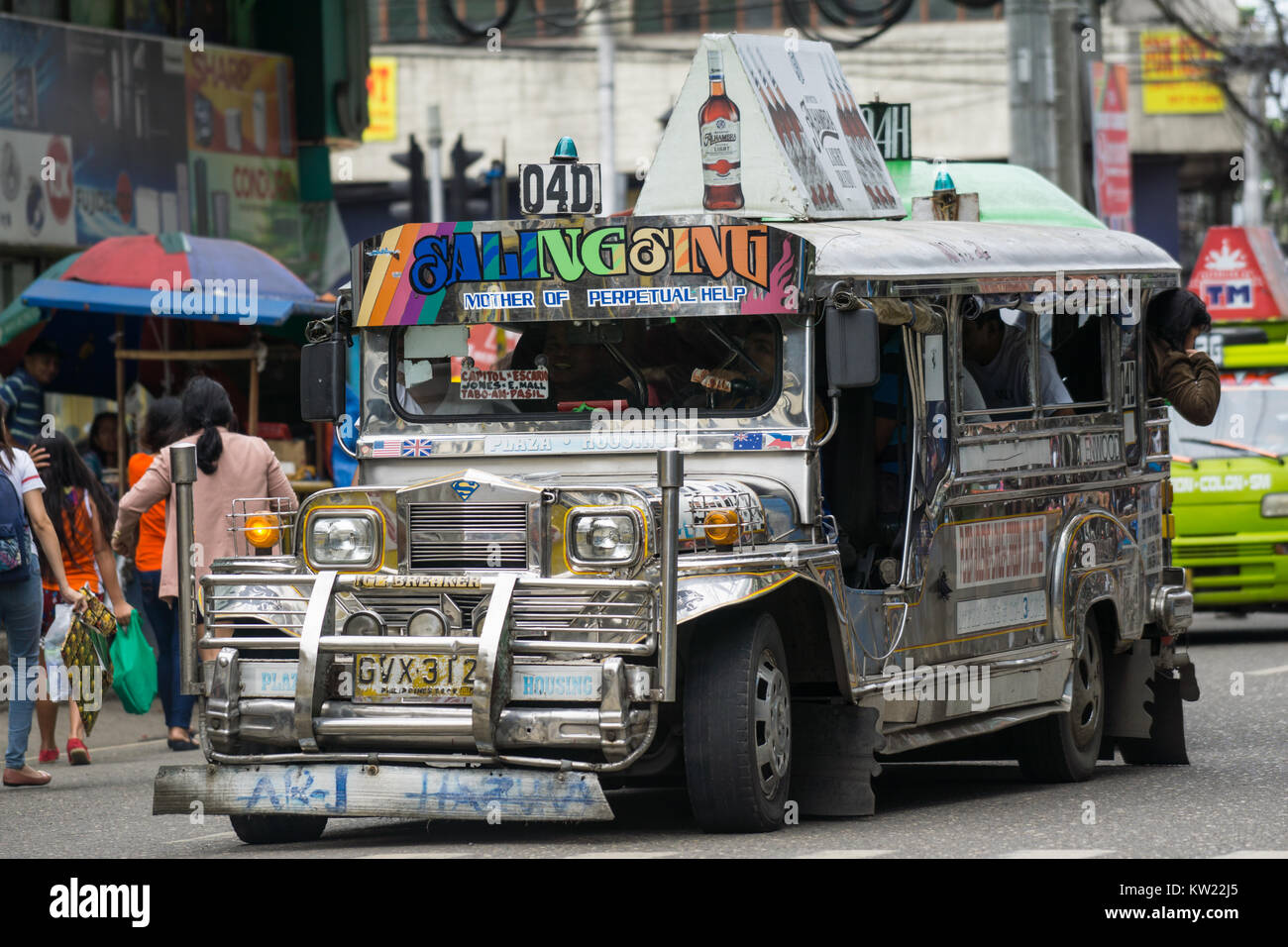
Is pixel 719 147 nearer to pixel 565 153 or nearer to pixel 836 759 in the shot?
pixel 565 153

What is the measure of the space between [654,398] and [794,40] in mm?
2424

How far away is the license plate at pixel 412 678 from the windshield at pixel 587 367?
1473mm

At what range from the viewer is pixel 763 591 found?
7.97 metres

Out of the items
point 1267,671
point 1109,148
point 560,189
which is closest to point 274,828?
point 560,189

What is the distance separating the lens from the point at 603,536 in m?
7.87

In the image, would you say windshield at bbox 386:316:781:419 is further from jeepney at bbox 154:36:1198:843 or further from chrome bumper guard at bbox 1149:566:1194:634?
chrome bumper guard at bbox 1149:566:1194:634

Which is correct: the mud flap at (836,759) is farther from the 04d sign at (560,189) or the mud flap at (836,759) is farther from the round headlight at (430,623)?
the 04d sign at (560,189)

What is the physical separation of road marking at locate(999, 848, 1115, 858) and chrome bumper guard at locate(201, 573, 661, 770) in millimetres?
1291

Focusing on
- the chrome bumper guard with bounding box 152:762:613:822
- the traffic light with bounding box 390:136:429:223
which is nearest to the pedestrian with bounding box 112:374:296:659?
the chrome bumper guard with bounding box 152:762:613:822

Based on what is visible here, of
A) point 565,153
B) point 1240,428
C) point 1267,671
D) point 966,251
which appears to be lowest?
point 1267,671

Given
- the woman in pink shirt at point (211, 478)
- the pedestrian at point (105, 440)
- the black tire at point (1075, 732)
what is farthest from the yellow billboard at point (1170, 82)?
the black tire at point (1075, 732)

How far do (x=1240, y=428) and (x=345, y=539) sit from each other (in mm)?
11431

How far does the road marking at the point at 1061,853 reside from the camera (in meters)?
7.61

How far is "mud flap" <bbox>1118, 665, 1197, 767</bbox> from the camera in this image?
1089 centimetres
